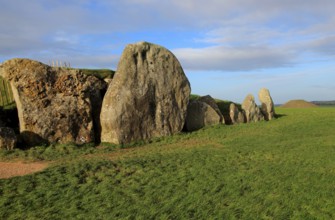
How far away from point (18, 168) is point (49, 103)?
21.2ft

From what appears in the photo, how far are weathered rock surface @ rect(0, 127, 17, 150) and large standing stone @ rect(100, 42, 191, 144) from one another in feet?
17.3

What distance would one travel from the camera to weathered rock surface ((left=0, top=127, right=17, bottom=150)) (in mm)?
17734

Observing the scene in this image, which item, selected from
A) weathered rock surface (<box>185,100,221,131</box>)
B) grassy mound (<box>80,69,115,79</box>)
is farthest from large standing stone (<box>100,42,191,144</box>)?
grassy mound (<box>80,69,115,79</box>)

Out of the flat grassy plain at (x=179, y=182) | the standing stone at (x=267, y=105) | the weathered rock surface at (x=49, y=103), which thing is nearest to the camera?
the flat grassy plain at (x=179, y=182)

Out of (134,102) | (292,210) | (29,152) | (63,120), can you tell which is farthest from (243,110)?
(292,210)

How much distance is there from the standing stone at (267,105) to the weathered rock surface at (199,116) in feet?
22.7

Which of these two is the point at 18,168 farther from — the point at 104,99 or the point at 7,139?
the point at 104,99

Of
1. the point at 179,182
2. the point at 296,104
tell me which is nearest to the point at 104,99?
the point at 179,182

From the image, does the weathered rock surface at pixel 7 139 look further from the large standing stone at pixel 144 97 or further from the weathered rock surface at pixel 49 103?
the large standing stone at pixel 144 97

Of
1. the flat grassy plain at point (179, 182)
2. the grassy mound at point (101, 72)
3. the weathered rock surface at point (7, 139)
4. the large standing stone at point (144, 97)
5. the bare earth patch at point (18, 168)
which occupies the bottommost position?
the flat grassy plain at point (179, 182)

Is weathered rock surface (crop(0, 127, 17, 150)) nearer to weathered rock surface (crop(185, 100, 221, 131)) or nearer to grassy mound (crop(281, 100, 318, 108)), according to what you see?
weathered rock surface (crop(185, 100, 221, 131))

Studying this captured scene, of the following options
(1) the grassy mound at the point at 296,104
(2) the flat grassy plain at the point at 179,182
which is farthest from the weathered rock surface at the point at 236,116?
(1) the grassy mound at the point at 296,104

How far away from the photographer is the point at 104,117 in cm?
2120

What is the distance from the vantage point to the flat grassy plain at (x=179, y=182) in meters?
9.85
